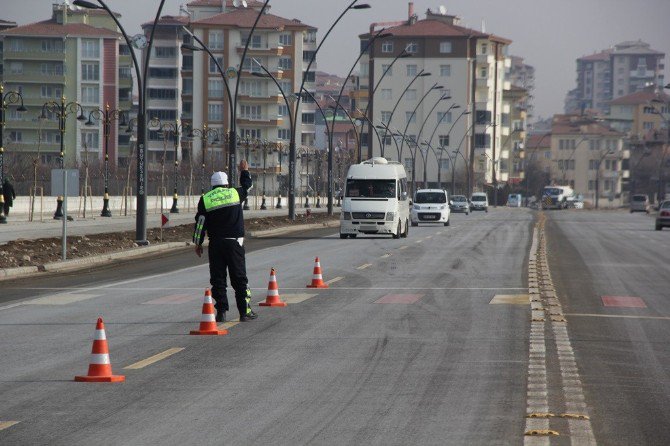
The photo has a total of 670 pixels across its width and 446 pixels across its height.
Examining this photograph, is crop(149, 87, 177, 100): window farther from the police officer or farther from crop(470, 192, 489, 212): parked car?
the police officer

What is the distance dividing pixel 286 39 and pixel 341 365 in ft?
491

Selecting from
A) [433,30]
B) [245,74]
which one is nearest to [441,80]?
[433,30]

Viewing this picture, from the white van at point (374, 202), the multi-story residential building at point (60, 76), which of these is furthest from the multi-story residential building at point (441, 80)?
the white van at point (374, 202)

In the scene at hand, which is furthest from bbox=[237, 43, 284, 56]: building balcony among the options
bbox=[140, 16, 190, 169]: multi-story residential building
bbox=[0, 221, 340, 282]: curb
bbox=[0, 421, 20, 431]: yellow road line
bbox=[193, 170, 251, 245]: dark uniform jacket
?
bbox=[0, 421, 20, 431]: yellow road line

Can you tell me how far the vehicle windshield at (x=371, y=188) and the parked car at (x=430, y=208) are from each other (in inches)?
662

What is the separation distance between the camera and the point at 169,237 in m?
42.7

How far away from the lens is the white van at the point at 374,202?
1821 inches

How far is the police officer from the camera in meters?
16.7

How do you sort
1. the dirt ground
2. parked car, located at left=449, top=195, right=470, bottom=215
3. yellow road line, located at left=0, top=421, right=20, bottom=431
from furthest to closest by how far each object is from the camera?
1. parked car, located at left=449, top=195, right=470, bottom=215
2. the dirt ground
3. yellow road line, located at left=0, top=421, right=20, bottom=431

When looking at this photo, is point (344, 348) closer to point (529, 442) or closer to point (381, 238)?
point (529, 442)

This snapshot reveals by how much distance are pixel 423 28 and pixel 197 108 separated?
38946mm

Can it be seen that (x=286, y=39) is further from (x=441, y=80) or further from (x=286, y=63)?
(x=441, y=80)

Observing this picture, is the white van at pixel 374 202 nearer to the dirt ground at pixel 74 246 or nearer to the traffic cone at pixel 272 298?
the dirt ground at pixel 74 246

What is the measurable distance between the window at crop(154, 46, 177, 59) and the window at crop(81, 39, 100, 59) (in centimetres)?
1120
